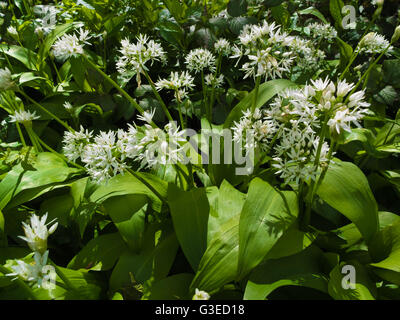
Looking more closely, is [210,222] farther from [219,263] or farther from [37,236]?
[37,236]

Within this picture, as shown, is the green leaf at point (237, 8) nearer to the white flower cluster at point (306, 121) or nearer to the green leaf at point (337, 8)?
the green leaf at point (337, 8)

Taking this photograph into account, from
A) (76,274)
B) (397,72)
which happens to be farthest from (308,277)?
(397,72)

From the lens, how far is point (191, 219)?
75.9 inches

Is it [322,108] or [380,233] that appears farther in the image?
[380,233]

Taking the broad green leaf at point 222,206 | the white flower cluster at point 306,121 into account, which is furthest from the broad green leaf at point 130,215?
the white flower cluster at point 306,121

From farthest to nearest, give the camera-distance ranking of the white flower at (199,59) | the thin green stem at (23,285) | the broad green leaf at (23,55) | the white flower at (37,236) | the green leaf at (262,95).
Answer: the broad green leaf at (23,55)
the white flower at (199,59)
the green leaf at (262,95)
the thin green stem at (23,285)
the white flower at (37,236)

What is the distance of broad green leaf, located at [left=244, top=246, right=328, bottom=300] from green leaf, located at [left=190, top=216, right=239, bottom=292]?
6.1 inches

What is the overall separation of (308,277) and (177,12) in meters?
Result: 2.81

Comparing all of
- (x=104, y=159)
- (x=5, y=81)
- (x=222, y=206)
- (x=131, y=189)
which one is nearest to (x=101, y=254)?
(x=131, y=189)

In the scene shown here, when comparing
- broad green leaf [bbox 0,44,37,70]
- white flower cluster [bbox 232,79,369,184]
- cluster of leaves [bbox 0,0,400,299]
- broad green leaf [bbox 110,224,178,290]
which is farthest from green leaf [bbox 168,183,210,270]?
broad green leaf [bbox 0,44,37,70]

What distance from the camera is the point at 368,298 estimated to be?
1684 mm

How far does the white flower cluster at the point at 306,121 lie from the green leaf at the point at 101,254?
3.49 feet

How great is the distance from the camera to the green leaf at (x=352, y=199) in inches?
73.0
